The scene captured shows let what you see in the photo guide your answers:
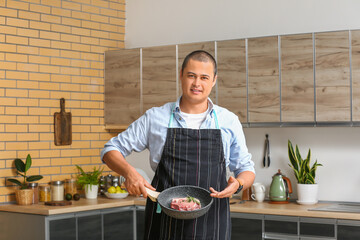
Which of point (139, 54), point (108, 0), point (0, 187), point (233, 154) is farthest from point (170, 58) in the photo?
point (233, 154)

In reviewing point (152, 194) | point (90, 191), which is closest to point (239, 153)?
point (152, 194)

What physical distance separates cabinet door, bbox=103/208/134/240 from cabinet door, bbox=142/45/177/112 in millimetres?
971

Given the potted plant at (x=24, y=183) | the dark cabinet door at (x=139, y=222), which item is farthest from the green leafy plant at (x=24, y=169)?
the dark cabinet door at (x=139, y=222)

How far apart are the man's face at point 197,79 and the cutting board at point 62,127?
2.86 metres

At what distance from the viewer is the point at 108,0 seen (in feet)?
17.9

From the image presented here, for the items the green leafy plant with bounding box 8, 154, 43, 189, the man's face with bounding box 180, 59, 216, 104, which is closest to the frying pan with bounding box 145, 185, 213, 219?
the man's face with bounding box 180, 59, 216, 104

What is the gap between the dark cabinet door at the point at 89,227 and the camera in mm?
4379

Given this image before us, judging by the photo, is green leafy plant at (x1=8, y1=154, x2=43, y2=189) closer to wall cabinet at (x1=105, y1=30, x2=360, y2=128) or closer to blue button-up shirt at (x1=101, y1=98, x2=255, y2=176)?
wall cabinet at (x1=105, y1=30, x2=360, y2=128)

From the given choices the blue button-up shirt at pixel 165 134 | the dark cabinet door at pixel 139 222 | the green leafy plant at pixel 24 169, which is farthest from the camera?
the dark cabinet door at pixel 139 222

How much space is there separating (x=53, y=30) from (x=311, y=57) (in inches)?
89.4

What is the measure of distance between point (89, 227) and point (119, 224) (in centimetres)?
33

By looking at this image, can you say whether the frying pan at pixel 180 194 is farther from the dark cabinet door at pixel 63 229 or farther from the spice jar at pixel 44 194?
the spice jar at pixel 44 194

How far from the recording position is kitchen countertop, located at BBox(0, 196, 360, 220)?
394 cm

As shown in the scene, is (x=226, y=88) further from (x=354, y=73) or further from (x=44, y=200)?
(x=44, y=200)
